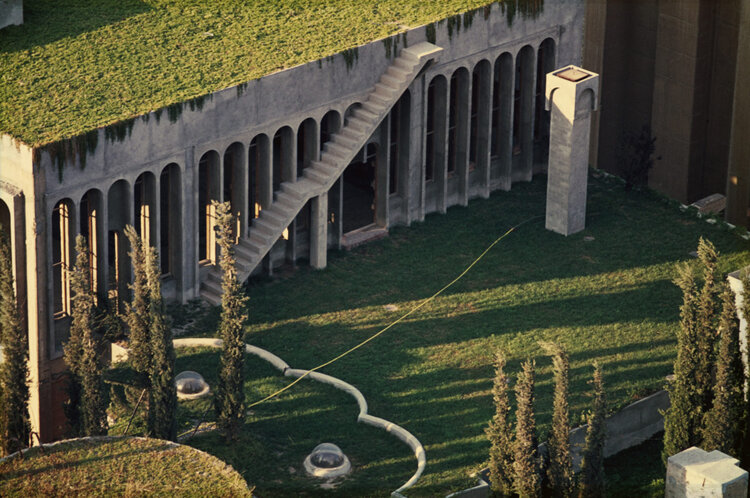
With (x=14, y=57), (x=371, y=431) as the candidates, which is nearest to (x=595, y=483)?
(x=371, y=431)

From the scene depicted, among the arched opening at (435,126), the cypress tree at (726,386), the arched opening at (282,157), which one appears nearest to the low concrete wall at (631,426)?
the cypress tree at (726,386)

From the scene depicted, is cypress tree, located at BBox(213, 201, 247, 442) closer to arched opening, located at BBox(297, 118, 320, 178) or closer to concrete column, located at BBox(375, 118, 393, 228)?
arched opening, located at BBox(297, 118, 320, 178)

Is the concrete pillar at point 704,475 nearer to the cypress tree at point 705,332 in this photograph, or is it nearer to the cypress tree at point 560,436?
the cypress tree at point 705,332

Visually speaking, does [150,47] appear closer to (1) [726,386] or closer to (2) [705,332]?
(2) [705,332]

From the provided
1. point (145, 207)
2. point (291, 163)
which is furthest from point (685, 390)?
point (145, 207)

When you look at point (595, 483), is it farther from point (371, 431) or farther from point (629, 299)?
A: point (629, 299)

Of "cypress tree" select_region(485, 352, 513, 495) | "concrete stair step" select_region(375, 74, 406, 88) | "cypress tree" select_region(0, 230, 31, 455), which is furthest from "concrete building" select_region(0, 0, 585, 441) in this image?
"cypress tree" select_region(485, 352, 513, 495)

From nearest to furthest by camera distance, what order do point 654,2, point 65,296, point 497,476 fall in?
point 497,476 < point 65,296 < point 654,2
